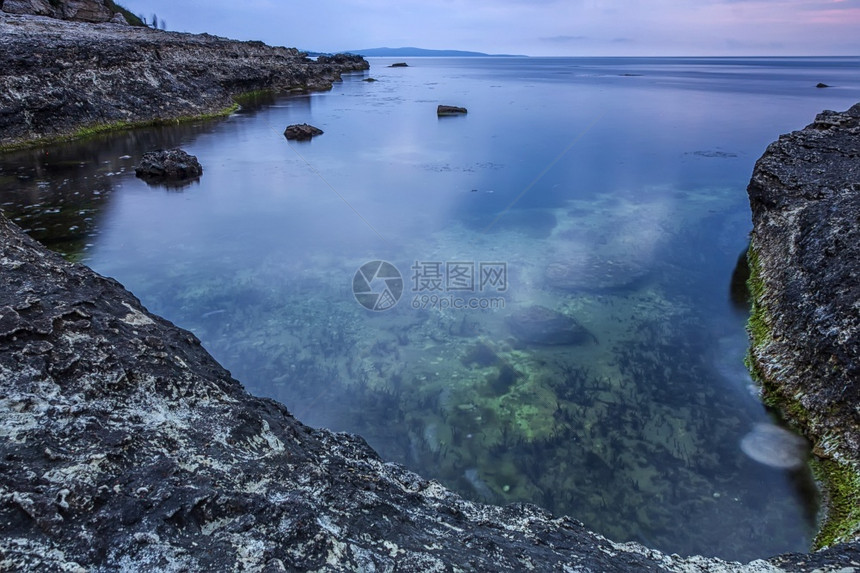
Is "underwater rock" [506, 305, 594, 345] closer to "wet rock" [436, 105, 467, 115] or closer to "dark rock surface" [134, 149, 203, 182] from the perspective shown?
"dark rock surface" [134, 149, 203, 182]

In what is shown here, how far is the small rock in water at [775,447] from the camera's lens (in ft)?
17.3

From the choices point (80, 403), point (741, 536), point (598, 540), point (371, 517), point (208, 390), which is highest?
point (80, 403)

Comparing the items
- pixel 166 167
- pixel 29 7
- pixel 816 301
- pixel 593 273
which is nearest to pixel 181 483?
pixel 816 301

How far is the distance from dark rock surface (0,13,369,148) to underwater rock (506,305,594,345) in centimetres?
2190

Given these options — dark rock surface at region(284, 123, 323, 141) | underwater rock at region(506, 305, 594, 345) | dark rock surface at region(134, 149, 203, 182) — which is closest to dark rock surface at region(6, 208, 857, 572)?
underwater rock at region(506, 305, 594, 345)

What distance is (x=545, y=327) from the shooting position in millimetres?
8023

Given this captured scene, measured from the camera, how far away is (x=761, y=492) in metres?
4.96

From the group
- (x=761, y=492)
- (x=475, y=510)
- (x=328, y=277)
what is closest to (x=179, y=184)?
(x=328, y=277)

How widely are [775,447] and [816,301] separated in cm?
230

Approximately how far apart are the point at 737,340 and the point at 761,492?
3.45m

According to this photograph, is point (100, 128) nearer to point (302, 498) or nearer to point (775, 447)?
point (302, 498)

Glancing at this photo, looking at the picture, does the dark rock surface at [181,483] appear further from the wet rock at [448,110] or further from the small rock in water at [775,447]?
the wet rock at [448,110]

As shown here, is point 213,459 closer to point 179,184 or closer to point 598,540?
point 598,540

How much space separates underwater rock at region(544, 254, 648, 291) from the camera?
9.66 m
